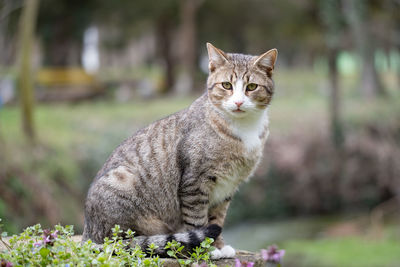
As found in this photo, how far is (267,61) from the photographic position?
369 centimetres

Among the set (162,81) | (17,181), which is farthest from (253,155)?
(162,81)

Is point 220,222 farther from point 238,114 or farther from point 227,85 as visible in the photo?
point 227,85

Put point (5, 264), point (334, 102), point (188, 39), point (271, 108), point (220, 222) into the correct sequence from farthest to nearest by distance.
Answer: point (188, 39) < point (334, 102) < point (271, 108) < point (220, 222) < point (5, 264)

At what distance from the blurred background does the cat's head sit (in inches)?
102

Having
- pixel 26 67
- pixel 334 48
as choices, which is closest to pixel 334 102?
pixel 334 48

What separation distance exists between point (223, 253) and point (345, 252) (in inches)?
249

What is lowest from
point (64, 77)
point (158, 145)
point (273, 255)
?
point (273, 255)

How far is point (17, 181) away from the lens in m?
7.96

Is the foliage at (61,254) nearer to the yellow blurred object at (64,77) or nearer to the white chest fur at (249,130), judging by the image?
the white chest fur at (249,130)

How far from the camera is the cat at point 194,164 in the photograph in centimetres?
353

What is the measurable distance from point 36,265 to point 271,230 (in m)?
8.90

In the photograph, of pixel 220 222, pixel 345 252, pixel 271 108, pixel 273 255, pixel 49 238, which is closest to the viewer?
pixel 49 238

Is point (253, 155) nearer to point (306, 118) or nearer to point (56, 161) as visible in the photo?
point (56, 161)

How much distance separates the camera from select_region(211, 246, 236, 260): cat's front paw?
364 cm
